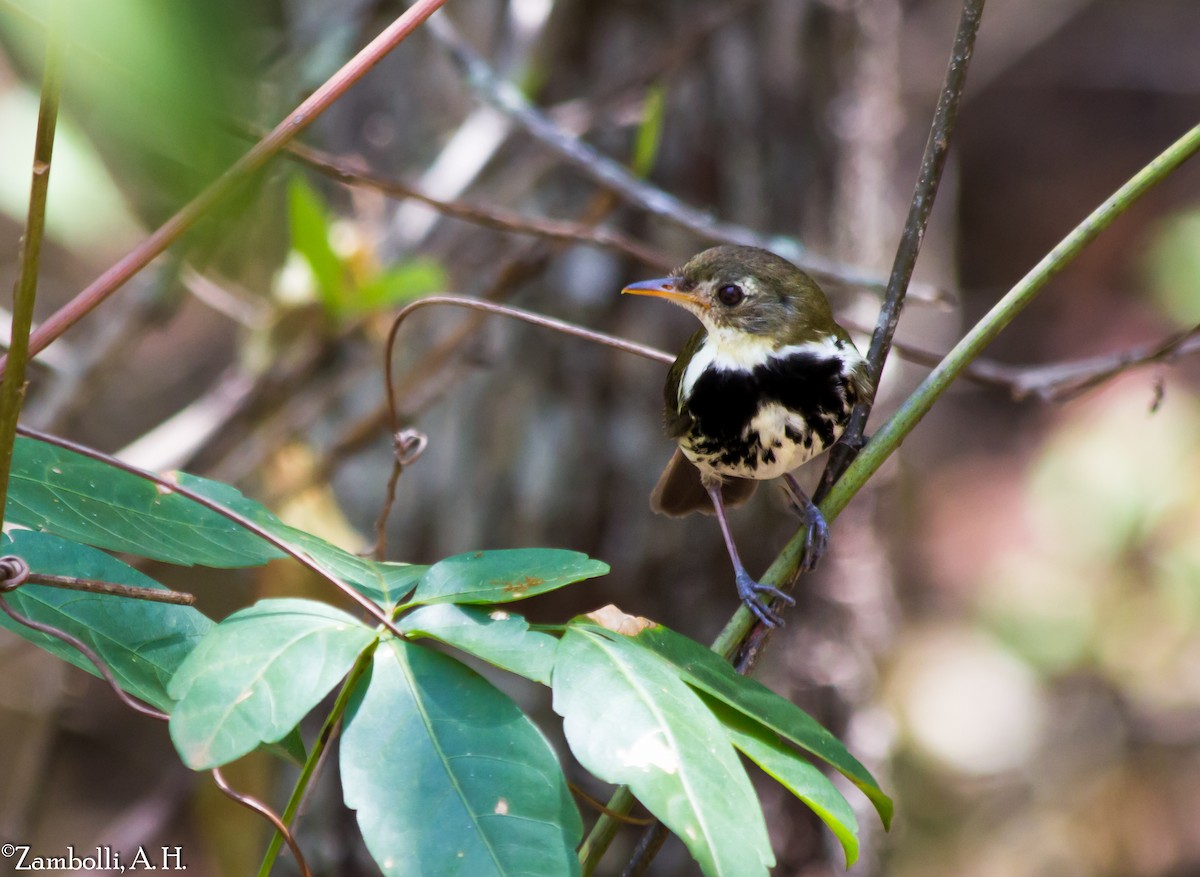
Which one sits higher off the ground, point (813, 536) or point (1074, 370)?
point (1074, 370)

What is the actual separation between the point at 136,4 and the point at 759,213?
10.8 ft

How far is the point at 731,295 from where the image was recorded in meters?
2.42

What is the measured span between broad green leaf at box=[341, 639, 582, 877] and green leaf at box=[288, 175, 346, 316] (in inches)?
74.1

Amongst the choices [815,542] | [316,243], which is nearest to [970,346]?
[815,542]

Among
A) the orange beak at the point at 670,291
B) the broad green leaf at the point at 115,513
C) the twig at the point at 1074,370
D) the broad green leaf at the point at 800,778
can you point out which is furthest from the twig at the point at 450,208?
the broad green leaf at the point at 800,778

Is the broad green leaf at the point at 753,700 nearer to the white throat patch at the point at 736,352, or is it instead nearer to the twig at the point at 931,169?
the twig at the point at 931,169

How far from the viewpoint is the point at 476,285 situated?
3.76m

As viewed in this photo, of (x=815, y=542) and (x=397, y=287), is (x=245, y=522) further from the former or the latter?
(x=397, y=287)

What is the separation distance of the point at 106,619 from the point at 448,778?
16.3 inches

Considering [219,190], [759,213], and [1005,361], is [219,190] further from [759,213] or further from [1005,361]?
[1005,361]

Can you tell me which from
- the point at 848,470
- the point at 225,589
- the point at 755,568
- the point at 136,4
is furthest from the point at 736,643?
the point at 225,589

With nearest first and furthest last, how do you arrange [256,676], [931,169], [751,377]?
[256,676], [931,169], [751,377]

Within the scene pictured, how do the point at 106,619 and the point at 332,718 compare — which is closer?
the point at 332,718

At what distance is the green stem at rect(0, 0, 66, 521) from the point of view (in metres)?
0.89
